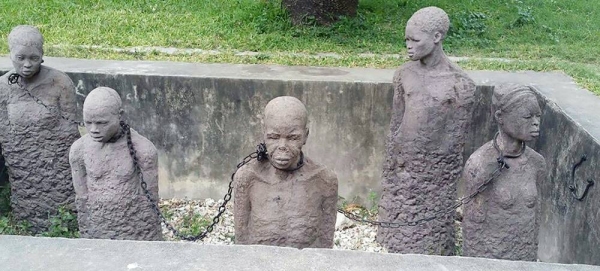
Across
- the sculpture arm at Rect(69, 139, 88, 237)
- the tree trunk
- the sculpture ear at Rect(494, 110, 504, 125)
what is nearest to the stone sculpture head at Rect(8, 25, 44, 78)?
the sculpture arm at Rect(69, 139, 88, 237)

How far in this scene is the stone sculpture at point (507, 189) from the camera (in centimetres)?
443

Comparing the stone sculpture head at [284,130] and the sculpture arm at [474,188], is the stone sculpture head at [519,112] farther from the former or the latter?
the stone sculpture head at [284,130]

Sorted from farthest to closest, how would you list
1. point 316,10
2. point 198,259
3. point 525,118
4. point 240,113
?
point 316,10 < point 240,113 < point 525,118 < point 198,259

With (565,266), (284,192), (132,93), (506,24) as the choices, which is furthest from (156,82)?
(506,24)

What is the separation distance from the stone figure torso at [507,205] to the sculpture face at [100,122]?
262cm

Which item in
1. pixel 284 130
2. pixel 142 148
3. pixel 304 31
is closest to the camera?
pixel 284 130

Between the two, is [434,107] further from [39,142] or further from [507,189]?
[39,142]

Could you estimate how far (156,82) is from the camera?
21.4 feet

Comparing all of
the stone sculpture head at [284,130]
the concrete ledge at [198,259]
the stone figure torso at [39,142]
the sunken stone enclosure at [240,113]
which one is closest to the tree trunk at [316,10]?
the sunken stone enclosure at [240,113]

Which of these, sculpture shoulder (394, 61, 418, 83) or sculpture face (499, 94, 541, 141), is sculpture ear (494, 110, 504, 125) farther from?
sculpture shoulder (394, 61, 418, 83)

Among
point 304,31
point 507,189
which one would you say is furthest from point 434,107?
point 304,31

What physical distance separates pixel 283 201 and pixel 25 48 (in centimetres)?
264

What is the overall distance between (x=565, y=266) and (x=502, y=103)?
160 centimetres

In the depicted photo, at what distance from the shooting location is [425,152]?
203 inches
